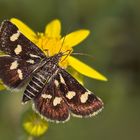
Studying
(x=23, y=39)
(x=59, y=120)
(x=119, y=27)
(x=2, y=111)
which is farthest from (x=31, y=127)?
(x=119, y=27)

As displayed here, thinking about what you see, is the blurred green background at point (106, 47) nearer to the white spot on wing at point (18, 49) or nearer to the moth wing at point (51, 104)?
the white spot on wing at point (18, 49)

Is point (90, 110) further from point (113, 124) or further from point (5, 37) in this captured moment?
point (113, 124)

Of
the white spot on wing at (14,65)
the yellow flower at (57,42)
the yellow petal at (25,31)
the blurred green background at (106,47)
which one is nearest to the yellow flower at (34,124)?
the white spot on wing at (14,65)

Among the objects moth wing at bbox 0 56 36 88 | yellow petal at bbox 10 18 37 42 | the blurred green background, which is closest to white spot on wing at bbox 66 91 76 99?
moth wing at bbox 0 56 36 88

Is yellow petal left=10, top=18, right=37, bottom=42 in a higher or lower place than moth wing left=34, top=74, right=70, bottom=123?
higher

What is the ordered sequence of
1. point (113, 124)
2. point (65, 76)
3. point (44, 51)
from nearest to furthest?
point (65, 76)
point (44, 51)
point (113, 124)

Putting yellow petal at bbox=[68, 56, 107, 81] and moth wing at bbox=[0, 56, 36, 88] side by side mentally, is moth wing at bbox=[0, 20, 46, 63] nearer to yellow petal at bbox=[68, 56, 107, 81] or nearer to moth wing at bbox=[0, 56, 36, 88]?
moth wing at bbox=[0, 56, 36, 88]
